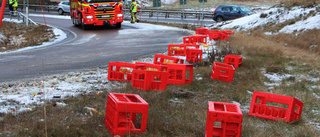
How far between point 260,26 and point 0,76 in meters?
16.1

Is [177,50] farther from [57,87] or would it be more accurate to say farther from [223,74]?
[57,87]

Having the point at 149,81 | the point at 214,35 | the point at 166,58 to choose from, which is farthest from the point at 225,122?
the point at 214,35

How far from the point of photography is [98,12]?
2170cm

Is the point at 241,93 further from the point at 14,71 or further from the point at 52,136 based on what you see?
the point at 14,71

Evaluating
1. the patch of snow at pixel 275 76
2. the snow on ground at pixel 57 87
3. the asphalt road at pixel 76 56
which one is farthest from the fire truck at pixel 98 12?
the patch of snow at pixel 275 76

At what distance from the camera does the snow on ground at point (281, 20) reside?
18278 mm

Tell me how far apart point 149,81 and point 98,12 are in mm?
15607

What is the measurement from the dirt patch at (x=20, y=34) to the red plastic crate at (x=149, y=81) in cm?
1315

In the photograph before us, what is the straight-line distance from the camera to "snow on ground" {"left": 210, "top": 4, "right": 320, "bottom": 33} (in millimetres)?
18278

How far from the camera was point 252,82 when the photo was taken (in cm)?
841

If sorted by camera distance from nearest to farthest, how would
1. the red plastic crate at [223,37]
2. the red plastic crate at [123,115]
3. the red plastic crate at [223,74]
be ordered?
1. the red plastic crate at [123,115]
2. the red plastic crate at [223,74]
3. the red plastic crate at [223,37]

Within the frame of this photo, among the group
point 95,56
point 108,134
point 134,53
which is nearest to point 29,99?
point 108,134

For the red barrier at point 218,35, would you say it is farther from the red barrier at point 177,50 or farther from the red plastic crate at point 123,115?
the red plastic crate at point 123,115

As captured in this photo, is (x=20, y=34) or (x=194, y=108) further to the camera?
(x=20, y=34)
